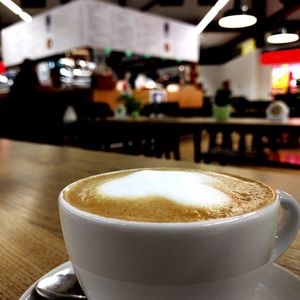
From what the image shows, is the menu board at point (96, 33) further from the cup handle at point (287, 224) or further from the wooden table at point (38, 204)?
the cup handle at point (287, 224)

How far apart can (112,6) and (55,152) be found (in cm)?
684

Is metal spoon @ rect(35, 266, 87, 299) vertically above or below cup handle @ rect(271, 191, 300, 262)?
below

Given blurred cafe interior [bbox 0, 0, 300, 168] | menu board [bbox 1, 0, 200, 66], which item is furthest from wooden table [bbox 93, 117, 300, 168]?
menu board [bbox 1, 0, 200, 66]

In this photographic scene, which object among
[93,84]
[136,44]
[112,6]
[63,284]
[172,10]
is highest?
[172,10]

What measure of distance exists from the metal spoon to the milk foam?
0.10m

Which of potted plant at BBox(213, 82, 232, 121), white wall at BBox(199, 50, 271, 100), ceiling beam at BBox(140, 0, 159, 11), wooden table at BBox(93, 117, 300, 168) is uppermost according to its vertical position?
ceiling beam at BBox(140, 0, 159, 11)

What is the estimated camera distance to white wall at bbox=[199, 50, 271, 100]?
13815mm

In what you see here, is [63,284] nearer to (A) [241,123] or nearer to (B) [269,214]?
(B) [269,214]

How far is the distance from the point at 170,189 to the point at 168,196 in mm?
15

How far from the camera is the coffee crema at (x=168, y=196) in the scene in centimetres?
30

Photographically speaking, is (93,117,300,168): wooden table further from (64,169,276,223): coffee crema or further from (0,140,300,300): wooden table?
(64,169,276,223): coffee crema

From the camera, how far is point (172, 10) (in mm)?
10898

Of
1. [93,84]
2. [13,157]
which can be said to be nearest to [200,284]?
[13,157]

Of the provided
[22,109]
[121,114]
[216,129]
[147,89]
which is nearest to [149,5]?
[147,89]
